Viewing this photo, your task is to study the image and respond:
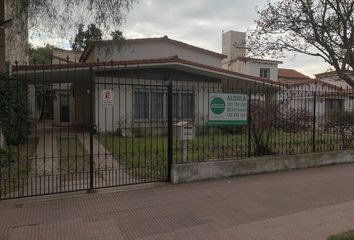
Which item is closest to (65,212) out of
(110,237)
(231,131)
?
(110,237)

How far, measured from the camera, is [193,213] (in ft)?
18.7

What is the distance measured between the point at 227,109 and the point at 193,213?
3422mm

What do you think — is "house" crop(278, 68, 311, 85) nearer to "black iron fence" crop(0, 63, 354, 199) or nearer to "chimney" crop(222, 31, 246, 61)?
"chimney" crop(222, 31, 246, 61)

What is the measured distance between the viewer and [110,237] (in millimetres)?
4754

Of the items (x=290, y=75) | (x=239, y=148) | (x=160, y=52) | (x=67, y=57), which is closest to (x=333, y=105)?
(x=239, y=148)

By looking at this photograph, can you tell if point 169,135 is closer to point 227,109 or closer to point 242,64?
point 227,109

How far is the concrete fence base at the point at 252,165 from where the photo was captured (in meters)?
7.64

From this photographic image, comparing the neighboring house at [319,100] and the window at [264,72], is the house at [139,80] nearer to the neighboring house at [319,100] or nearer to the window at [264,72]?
the neighboring house at [319,100]

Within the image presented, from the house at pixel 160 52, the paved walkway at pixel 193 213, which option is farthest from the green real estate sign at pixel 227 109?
the house at pixel 160 52

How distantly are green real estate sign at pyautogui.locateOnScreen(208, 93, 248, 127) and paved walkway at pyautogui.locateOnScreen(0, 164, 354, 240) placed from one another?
1546 mm

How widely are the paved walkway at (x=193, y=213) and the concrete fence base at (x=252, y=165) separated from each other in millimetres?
282

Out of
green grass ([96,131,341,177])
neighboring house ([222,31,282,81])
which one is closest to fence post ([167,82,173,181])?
green grass ([96,131,341,177])

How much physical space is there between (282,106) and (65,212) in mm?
6375

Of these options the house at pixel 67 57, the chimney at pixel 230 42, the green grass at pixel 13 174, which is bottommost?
the green grass at pixel 13 174
